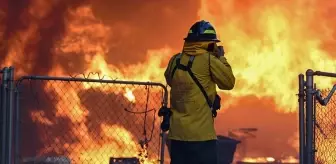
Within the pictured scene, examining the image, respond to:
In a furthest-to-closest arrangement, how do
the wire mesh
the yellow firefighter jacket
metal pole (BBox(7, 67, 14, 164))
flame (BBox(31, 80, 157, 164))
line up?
flame (BBox(31, 80, 157, 164)) < the wire mesh < metal pole (BBox(7, 67, 14, 164)) < the yellow firefighter jacket

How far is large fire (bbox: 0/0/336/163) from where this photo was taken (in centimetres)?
2178

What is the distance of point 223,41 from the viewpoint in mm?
22375

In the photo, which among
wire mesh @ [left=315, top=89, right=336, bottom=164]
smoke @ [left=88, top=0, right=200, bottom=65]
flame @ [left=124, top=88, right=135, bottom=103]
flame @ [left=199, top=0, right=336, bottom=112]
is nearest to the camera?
wire mesh @ [left=315, top=89, right=336, bottom=164]

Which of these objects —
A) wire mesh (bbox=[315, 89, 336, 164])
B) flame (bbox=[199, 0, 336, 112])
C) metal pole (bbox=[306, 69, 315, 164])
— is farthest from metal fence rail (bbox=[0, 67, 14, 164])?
flame (bbox=[199, 0, 336, 112])

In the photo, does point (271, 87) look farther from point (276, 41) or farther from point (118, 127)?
point (118, 127)

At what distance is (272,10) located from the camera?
2169 centimetres

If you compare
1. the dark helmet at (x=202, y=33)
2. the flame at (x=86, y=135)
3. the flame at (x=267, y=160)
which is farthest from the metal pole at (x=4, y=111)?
the flame at (x=267, y=160)

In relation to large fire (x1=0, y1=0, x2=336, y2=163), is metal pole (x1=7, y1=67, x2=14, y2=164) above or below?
below

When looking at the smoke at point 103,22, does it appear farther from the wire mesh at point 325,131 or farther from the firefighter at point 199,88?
the firefighter at point 199,88

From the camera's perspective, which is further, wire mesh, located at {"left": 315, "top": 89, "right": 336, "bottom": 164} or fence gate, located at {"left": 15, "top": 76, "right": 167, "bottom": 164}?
fence gate, located at {"left": 15, "top": 76, "right": 167, "bottom": 164}

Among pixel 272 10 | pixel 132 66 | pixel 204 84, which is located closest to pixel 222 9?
pixel 272 10

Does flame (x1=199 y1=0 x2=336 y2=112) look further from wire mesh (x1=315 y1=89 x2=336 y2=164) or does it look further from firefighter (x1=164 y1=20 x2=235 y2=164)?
firefighter (x1=164 y1=20 x2=235 y2=164)

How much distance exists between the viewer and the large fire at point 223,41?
71.5 ft

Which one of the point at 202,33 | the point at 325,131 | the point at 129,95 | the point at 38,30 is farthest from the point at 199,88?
the point at 38,30
